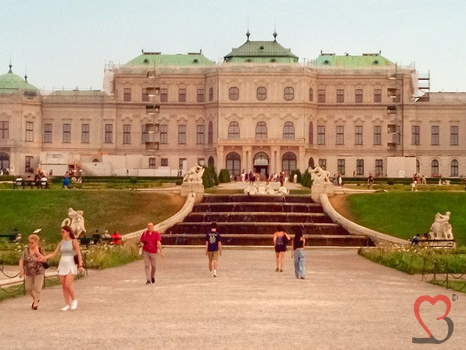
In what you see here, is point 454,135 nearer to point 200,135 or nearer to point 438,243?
point 200,135

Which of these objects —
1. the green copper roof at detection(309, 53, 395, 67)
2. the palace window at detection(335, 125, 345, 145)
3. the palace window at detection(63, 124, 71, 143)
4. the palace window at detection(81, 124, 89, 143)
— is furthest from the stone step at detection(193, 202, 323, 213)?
the green copper roof at detection(309, 53, 395, 67)

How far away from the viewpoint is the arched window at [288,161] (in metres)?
92.2

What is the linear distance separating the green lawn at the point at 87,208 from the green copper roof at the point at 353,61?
162 feet

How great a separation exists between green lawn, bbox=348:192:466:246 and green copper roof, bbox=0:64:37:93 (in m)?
54.7

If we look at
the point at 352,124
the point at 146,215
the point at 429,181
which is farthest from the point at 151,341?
the point at 352,124

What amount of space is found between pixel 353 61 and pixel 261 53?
10304mm

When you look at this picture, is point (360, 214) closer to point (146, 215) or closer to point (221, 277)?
point (146, 215)

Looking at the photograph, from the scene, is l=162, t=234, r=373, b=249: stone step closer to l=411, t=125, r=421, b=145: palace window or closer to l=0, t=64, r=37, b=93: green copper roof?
l=411, t=125, r=421, b=145: palace window

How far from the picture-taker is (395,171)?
8869cm

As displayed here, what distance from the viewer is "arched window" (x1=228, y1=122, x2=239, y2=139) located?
94.1 metres

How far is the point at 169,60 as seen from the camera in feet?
329

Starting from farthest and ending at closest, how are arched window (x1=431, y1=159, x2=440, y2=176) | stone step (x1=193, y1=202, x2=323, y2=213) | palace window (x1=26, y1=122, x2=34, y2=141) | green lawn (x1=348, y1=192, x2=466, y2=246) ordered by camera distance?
1. arched window (x1=431, y1=159, x2=440, y2=176)
2. palace window (x1=26, y1=122, x2=34, y2=141)
3. stone step (x1=193, y1=202, x2=323, y2=213)
4. green lawn (x1=348, y1=192, x2=466, y2=246)

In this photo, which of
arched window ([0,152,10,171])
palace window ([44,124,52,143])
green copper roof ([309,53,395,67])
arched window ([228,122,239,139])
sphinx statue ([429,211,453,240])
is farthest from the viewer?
green copper roof ([309,53,395,67])

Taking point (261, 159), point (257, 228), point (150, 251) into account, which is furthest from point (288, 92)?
point (150, 251)
